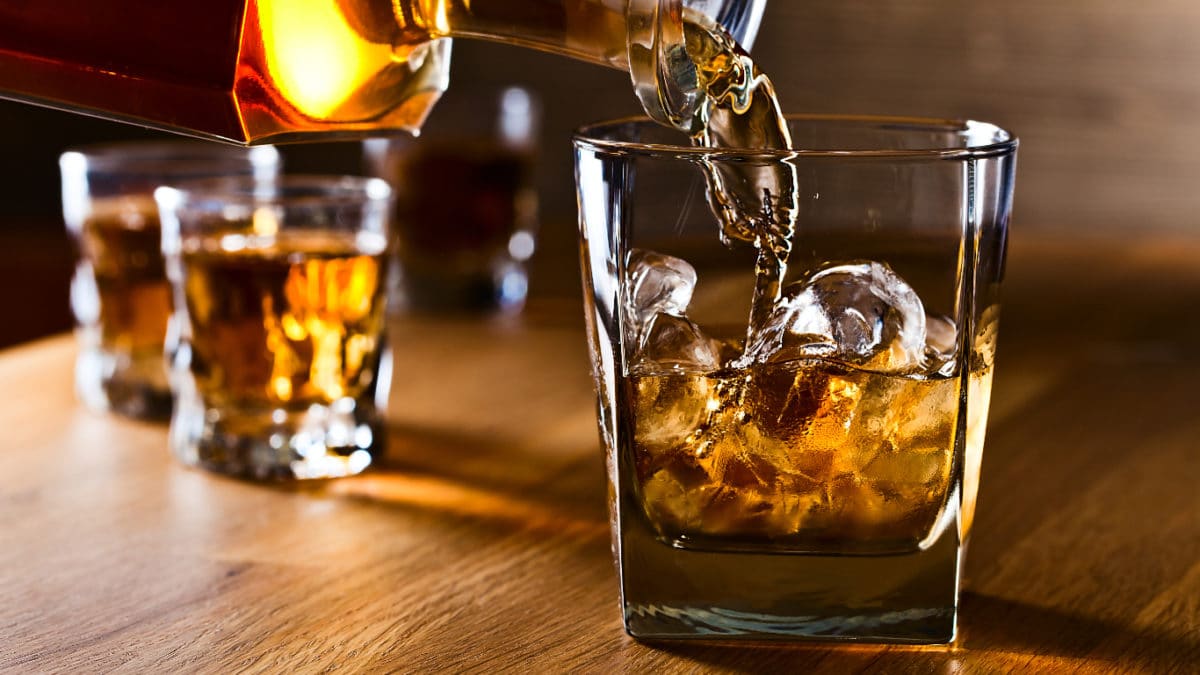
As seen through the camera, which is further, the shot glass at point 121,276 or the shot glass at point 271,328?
the shot glass at point 121,276

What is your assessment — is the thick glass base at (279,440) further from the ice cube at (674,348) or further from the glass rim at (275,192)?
the ice cube at (674,348)

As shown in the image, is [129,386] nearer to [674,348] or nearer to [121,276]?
[121,276]

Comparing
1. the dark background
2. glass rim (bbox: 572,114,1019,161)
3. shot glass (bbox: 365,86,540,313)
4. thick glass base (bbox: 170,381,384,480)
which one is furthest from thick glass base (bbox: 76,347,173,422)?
the dark background

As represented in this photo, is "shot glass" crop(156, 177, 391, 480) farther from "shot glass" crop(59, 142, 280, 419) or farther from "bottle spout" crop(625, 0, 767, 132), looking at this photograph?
"bottle spout" crop(625, 0, 767, 132)

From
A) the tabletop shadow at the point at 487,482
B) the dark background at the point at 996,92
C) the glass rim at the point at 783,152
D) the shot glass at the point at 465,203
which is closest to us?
the glass rim at the point at 783,152

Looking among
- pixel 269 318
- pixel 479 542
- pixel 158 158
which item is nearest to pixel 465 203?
pixel 158 158

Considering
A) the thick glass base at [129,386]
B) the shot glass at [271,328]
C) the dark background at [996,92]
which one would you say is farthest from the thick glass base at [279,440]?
the dark background at [996,92]
